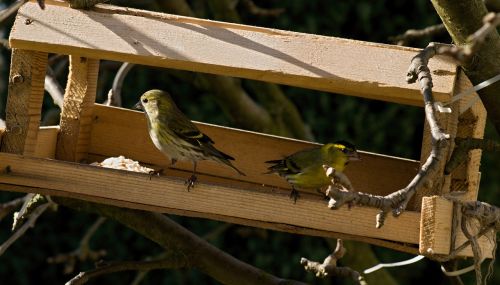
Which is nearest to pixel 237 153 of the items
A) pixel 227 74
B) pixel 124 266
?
pixel 124 266

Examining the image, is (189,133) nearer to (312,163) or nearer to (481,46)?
(312,163)

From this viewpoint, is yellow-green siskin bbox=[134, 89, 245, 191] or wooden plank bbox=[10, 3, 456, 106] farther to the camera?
yellow-green siskin bbox=[134, 89, 245, 191]

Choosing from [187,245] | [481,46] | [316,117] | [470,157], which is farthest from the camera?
[316,117]

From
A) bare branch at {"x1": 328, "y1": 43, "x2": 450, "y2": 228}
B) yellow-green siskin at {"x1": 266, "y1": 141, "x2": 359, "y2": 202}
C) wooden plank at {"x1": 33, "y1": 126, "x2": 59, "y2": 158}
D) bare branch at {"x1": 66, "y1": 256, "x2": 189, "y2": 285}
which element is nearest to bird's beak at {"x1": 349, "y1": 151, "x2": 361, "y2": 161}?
yellow-green siskin at {"x1": 266, "y1": 141, "x2": 359, "y2": 202}

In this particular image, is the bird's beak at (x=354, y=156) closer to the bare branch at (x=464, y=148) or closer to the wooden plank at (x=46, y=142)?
the bare branch at (x=464, y=148)

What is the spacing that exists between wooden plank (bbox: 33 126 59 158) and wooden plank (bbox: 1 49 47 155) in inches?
8.3

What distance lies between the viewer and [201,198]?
3.56 meters

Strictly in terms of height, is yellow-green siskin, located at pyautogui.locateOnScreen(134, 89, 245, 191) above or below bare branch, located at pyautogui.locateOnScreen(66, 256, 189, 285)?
above

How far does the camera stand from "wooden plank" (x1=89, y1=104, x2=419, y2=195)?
4.52 metres

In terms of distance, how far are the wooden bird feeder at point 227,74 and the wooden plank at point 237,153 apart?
0.51m

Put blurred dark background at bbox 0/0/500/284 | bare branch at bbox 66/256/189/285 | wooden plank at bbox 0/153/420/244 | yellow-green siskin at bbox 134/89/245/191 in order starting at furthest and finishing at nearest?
blurred dark background at bbox 0/0/500/284 → yellow-green siskin at bbox 134/89/245/191 → bare branch at bbox 66/256/189/285 → wooden plank at bbox 0/153/420/244

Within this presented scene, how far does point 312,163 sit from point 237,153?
508 millimetres

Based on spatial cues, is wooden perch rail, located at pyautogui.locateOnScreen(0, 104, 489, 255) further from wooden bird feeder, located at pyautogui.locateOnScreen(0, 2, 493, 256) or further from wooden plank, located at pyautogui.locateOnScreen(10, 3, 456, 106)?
wooden plank, located at pyautogui.locateOnScreen(10, 3, 456, 106)

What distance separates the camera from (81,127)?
466cm
